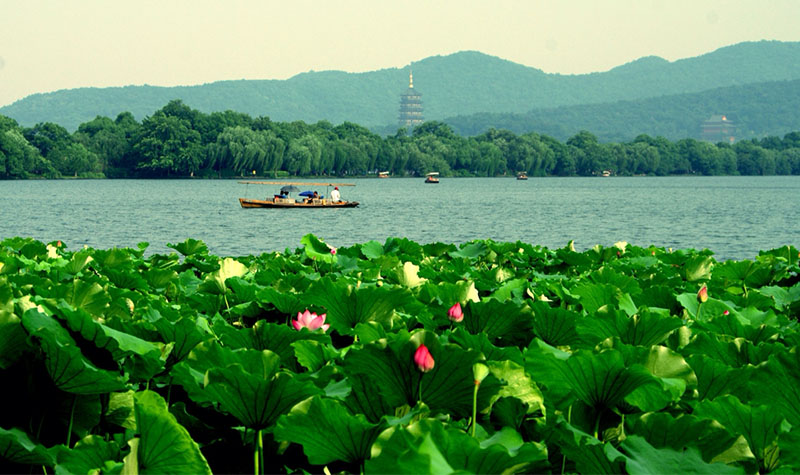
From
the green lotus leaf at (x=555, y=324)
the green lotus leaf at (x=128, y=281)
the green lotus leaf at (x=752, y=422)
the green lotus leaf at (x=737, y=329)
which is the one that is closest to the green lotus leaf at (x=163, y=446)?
the green lotus leaf at (x=752, y=422)

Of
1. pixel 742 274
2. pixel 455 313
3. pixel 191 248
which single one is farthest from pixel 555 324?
pixel 191 248

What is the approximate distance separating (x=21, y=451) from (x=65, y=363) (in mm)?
201

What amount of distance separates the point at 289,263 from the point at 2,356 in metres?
3.35

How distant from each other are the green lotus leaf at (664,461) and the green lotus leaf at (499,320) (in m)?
1.07

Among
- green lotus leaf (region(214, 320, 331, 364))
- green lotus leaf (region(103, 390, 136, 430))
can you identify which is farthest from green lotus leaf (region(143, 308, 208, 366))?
green lotus leaf (region(103, 390, 136, 430))

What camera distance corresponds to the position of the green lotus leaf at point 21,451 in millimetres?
1615

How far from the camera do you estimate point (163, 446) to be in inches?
58.7

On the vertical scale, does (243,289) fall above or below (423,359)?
below

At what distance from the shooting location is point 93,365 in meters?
1.87

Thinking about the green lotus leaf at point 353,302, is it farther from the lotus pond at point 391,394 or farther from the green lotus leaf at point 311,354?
the green lotus leaf at point 311,354

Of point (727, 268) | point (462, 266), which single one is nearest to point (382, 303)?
point (462, 266)

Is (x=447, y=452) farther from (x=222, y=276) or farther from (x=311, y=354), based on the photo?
(x=222, y=276)

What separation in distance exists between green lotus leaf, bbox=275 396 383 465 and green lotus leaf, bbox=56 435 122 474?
38 centimetres

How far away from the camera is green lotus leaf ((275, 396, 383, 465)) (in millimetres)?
1523
